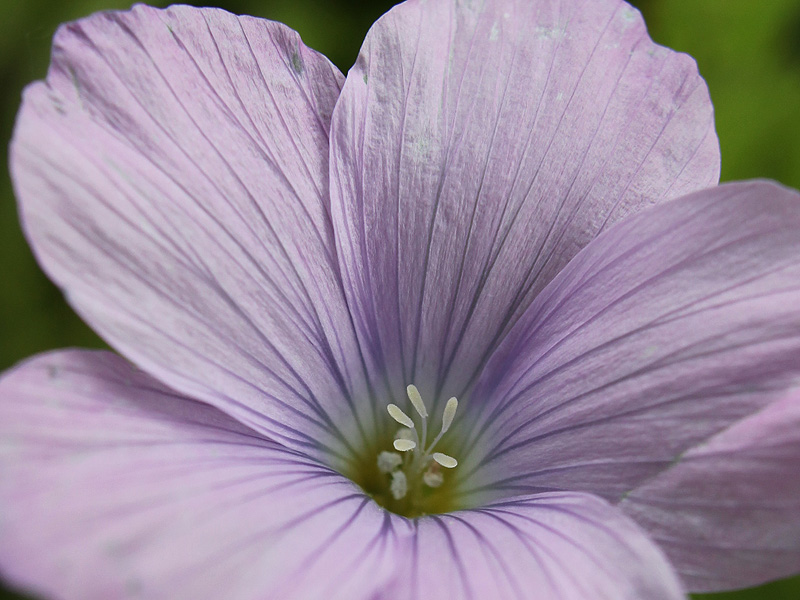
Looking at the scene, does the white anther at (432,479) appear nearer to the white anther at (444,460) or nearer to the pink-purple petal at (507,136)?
the white anther at (444,460)

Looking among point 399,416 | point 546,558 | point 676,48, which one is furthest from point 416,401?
point 676,48

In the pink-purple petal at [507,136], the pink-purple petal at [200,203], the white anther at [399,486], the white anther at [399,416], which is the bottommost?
the white anther at [399,486]

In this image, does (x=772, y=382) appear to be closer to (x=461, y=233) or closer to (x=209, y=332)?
(x=461, y=233)

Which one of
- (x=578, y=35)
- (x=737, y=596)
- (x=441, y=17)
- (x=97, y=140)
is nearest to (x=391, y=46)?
(x=441, y=17)

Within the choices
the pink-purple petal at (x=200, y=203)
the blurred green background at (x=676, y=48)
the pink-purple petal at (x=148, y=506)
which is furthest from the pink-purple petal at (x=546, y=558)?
the blurred green background at (x=676, y=48)

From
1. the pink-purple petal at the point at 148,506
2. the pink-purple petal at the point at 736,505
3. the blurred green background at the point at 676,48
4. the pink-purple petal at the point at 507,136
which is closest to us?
the pink-purple petal at the point at 148,506
